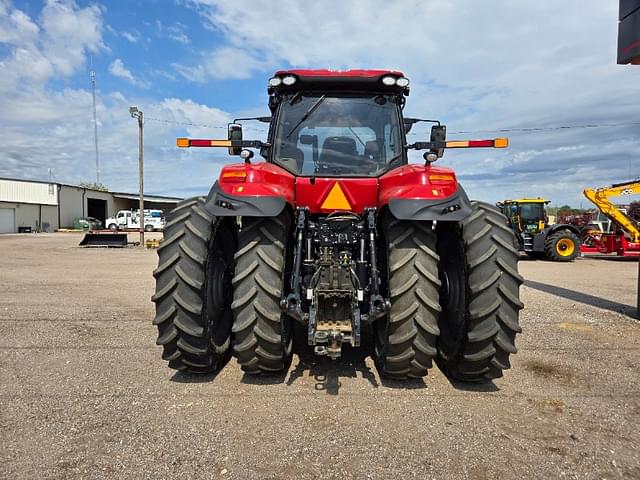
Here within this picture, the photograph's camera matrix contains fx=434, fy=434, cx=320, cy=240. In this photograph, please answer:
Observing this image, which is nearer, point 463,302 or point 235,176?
point 235,176

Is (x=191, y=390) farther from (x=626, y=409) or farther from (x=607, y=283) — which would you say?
(x=607, y=283)

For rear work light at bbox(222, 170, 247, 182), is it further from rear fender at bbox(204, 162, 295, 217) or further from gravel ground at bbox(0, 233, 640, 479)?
gravel ground at bbox(0, 233, 640, 479)

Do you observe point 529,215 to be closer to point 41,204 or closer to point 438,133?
point 438,133

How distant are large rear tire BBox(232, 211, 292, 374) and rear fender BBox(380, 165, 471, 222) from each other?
948mm

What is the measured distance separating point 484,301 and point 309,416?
1.53 meters

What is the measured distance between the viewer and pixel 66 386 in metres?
3.53

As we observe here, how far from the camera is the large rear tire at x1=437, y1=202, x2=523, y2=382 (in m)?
3.25

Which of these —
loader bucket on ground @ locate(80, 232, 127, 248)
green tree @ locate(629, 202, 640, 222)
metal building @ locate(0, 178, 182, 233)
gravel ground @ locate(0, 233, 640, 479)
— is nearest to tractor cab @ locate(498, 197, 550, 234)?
green tree @ locate(629, 202, 640, 222)

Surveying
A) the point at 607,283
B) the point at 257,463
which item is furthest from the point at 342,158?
the point at 607,283

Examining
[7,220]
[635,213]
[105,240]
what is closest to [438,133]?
[635,213]

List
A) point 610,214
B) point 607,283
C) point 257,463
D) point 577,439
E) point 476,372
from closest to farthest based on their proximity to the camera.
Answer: point 257,463, point 577,439, point 476,372, point 607,283, point 610,214

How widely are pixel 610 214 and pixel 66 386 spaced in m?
18.4

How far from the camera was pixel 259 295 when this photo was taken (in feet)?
10.6

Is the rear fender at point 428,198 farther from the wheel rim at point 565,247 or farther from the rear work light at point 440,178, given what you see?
the wheel rim at point 565,247
